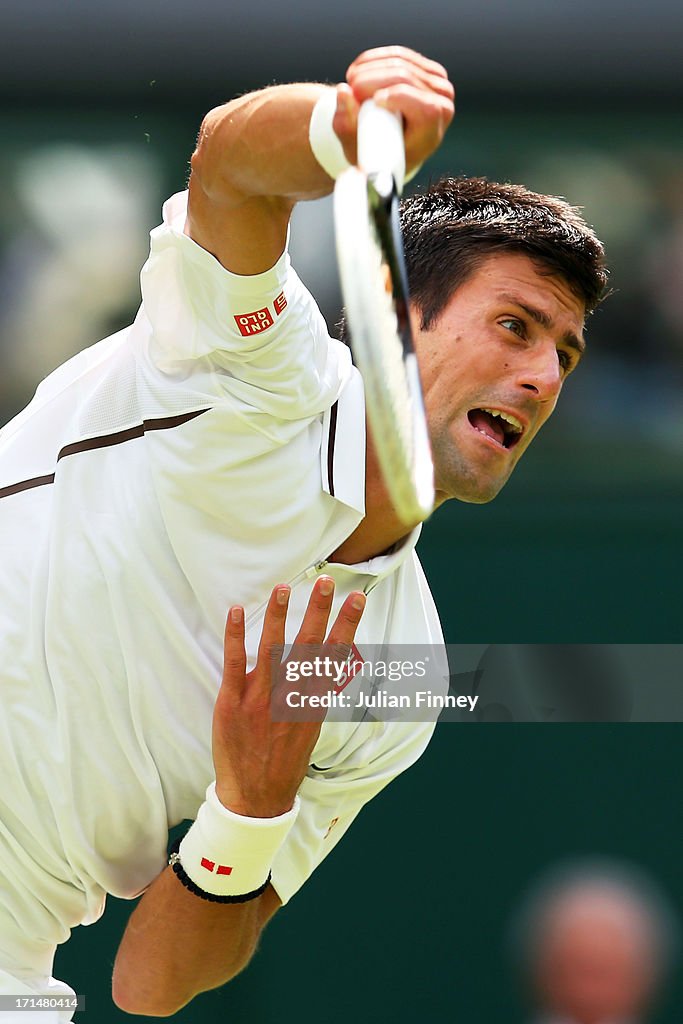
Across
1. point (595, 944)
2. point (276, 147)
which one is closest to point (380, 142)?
point (276, 147)

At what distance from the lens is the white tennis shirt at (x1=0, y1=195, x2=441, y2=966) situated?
1918 millimetres

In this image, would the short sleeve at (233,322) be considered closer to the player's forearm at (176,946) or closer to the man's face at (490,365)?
the man's face at (490,365)

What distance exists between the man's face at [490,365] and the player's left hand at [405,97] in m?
0.88

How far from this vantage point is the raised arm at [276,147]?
1464mm

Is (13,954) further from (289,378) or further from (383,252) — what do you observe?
(383,252)

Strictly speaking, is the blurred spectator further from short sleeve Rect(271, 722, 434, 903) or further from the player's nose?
the player's nose

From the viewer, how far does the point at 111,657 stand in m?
2.10

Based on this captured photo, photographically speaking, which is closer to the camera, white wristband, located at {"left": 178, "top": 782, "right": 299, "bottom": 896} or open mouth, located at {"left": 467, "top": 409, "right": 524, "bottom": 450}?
white wristband, located at {"left": 178, "top": 782, "right": 299, "bottom": 896}

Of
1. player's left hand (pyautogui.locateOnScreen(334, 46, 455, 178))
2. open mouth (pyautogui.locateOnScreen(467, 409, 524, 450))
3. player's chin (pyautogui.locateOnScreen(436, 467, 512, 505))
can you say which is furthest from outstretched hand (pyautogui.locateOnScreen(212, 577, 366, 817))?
player's left hand (pyautogui.locateOnScreen(334, 46, 455, 178))

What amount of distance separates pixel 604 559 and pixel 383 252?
241 centimetres

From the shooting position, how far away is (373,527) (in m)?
2.16

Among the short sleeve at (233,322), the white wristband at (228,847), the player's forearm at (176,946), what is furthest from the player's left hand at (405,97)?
the player's forearm at (176,946)

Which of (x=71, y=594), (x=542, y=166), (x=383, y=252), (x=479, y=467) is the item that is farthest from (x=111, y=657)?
(x=542, y=166)

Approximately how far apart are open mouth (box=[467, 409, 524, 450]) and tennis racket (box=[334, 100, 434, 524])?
0.94 metres
